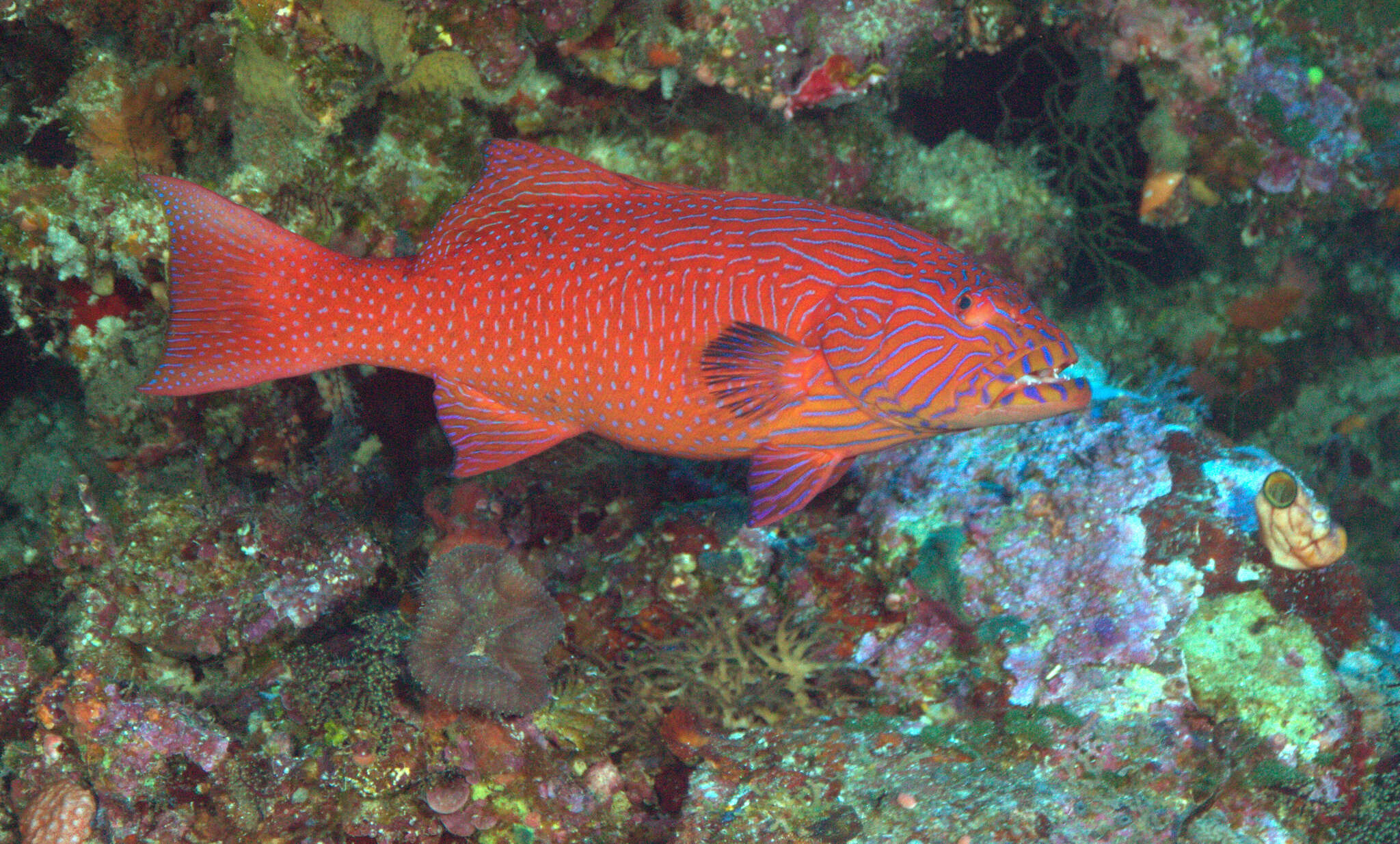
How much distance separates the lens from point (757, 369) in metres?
2.97

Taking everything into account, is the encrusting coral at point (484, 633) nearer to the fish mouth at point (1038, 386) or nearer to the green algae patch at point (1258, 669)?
the fish mouth at point (1038, 386)

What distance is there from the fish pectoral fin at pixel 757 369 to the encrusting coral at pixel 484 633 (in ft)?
4.60

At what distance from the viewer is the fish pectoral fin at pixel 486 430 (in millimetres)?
3533

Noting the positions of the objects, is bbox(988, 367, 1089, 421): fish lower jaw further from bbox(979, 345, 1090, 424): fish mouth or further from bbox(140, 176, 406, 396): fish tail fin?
bbox(140, 176, 406, 396): fish tail fin

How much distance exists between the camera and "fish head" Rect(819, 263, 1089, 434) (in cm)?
283

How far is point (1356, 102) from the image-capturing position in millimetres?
5703

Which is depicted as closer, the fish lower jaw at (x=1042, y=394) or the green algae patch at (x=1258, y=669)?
the fish lower jaw at (x=1042, y=394)

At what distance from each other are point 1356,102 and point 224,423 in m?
8.01

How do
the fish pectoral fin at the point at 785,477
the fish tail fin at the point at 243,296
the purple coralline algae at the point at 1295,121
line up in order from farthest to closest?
the purple coralline algae at the point at 1295,121, the fish tail fin at the point at 243,296, the fish pectoral fin at the point at 785,477

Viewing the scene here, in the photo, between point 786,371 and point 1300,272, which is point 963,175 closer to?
point 1300,272

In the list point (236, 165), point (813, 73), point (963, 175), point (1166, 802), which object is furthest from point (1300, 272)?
point (236, 165)

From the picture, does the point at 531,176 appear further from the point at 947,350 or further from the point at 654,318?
the point at 947,350

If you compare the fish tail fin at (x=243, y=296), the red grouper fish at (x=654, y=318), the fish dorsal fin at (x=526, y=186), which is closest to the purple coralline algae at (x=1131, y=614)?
the red grouper fish at (x=654, y=318)

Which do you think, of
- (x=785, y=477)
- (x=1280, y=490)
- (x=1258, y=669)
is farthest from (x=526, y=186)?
(x=1258, y=669)
